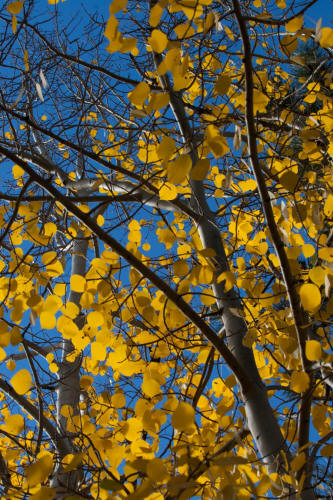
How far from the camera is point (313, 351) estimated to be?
1.18 meters

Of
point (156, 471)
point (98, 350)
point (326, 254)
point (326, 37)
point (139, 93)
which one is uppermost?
point (326, 37)

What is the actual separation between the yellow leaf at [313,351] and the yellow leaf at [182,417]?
0.45 metres

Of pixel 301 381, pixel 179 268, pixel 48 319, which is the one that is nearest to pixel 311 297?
pixel 301 381

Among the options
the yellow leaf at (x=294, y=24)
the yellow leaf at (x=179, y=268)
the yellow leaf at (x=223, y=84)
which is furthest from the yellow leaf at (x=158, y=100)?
the yellow leaf at (x=179, y=268)

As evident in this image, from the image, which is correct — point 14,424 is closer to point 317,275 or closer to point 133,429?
point 133,429

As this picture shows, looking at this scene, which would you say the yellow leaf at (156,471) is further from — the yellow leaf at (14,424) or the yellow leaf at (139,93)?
the yellow leaf at (139,93)

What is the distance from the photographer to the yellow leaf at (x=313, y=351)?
1179 mm

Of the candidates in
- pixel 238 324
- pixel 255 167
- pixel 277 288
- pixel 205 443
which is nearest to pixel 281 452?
pixel 205 443

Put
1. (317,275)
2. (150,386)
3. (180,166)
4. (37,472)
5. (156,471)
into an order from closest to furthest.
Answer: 1. (156,471)
2. (37,472)
3. (180,166)
4. (317,275)
5. (150,386)

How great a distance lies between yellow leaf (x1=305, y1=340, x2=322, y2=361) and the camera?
46.4 inches

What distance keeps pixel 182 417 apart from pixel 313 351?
0.48 m

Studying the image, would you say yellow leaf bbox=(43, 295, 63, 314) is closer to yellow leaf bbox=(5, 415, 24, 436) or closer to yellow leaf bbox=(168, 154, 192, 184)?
yellow leaf bbox=(5, 415, 24, 436)

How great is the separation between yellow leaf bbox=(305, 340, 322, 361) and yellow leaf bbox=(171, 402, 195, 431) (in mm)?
448

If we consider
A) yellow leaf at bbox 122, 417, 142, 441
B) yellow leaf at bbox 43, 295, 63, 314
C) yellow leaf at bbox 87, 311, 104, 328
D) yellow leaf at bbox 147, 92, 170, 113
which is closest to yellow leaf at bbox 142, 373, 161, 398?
yellow leaf at bbox 122, 417, 142, 441
